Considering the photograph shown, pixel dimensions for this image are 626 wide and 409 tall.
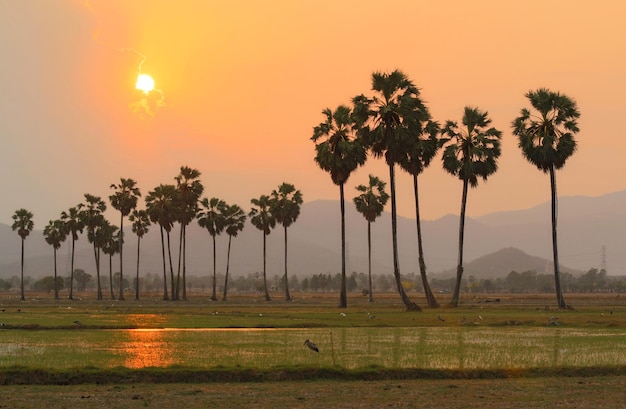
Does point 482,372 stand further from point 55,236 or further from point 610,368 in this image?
point 55,236

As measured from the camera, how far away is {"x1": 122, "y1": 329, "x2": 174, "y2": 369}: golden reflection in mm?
32656

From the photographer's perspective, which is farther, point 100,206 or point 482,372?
point 100,206

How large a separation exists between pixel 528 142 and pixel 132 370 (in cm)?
6506

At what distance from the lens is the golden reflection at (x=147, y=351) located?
3266 centimetres

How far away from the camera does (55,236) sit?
18888cm

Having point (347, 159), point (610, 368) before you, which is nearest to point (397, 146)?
point (347, 159)

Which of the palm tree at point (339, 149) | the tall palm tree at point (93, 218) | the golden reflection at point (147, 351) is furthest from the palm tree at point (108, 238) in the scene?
the golden reflection at point (147, 351)

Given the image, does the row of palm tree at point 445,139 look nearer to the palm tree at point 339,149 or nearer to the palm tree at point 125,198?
the palm tree at point 339,149

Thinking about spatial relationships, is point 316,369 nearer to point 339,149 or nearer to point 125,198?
point 339,149

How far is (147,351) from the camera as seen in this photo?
125 ft

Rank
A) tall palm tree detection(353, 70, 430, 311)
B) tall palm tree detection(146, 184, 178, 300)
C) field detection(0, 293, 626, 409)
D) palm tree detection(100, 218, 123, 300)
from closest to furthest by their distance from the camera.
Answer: field detection(0, 293, 626, 409), tall palm tree detection(353, 70, 430, 311), tall palm tree detection(146, 184, 178, 300), palm tree detection(100, 218, 123, 300)

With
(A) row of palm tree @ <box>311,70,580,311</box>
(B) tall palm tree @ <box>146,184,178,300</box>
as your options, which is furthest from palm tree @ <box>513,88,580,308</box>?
(B) tall palm tree @ <box>146,184,178,300</box>

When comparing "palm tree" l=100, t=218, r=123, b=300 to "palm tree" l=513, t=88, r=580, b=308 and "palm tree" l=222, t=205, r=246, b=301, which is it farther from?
"palm tree" l=513, t=88, r=580, b=308

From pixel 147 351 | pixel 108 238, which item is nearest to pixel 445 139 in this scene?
pixel 147 351
